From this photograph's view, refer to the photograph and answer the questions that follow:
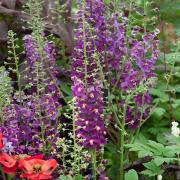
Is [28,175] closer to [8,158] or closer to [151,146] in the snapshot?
[8,158]

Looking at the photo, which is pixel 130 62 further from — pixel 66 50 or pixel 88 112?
pixel 66 50

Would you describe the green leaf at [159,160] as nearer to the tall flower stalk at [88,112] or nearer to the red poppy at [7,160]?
the tall flower stalk at [88,112]

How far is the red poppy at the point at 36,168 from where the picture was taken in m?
2.26

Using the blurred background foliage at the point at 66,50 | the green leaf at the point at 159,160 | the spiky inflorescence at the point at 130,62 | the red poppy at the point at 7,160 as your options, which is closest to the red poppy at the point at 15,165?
the red poppy at the point at 7,160

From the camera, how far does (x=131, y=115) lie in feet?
9.48

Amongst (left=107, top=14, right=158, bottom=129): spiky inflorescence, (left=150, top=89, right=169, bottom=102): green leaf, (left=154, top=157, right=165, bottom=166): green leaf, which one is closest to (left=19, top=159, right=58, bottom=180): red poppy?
(left=154, top=157, right=165, bottom=166): green leaf

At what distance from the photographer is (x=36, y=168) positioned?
229 cm

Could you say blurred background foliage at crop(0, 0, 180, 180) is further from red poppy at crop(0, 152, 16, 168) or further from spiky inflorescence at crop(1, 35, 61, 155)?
red poppy at crop(0, 152, 16, 168)

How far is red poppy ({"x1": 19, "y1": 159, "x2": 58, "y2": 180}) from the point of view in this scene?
2256 mm

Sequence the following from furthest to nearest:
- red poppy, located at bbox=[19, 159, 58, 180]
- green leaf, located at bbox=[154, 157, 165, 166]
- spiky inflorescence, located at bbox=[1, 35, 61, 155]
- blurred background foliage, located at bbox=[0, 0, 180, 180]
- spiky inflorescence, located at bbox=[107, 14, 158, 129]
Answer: blurred background foliage, located at bbox=[0, 0, 180, 180] → spiky inflorescence, located at bbox=[107, 14, 158, 129] → spiky inflorescence, located at bbox=[1, 35, 61, 155] → green leaf, located at bbox=[154, 157, 165, 166] → red poppy, located at bbox=[19, 159, 58, 180]

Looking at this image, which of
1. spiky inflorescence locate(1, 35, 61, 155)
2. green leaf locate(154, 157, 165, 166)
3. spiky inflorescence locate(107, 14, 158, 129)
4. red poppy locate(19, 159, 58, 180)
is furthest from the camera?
spiky inflorescence locate(107, 14, 158, 129)

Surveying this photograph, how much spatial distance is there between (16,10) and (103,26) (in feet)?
2.53

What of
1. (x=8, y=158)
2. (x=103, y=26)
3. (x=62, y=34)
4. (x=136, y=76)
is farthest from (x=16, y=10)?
(x=8, y=158)

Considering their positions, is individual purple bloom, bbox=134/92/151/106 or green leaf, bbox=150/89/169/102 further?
green leaf, bbox=150/89/169/102
